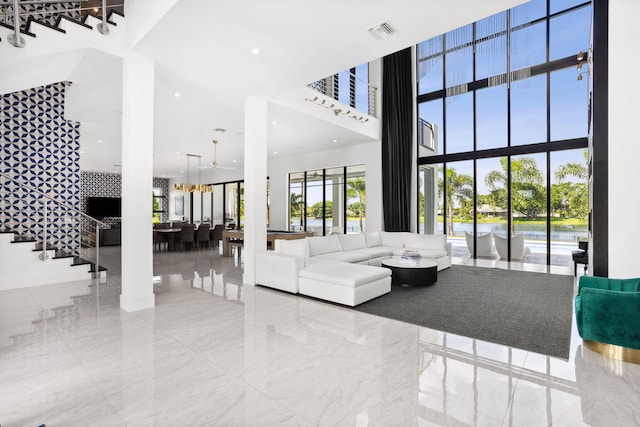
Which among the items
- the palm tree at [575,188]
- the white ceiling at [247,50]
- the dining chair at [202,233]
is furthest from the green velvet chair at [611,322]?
the dining chair at [202,233]

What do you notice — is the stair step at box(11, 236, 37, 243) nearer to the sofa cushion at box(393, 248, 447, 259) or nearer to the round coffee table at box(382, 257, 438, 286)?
the round coffee table at box(382, 257, 438, 286)

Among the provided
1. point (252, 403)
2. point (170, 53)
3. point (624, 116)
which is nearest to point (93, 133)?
point (170, 53)

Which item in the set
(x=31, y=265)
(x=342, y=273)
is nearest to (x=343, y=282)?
(x=342, y=273)

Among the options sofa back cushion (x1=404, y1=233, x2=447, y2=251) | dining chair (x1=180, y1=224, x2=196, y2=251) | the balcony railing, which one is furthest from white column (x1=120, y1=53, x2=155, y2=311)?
dining chair (x1=180, y1=224, x2=196, y2=251)

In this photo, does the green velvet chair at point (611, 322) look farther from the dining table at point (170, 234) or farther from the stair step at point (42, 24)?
the dining table at point (170, 234)

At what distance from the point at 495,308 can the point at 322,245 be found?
3055 millimetres

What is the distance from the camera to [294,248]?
5.64 m

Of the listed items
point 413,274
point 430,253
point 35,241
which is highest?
point 35,241

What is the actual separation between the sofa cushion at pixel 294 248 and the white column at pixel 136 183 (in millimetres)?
2154

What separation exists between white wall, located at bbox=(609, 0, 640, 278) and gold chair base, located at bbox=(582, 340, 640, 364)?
1.05 metres

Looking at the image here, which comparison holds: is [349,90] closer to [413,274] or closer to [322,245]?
[322,245]

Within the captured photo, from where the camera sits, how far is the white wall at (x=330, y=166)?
9.87m

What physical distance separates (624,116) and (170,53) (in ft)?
17.2

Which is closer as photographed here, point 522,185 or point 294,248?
point 294,248
